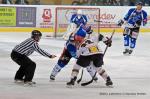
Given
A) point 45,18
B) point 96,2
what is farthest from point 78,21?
point 96,2

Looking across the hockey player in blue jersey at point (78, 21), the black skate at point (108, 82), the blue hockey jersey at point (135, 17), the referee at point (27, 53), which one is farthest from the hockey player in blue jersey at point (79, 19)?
the black skate at point (108, 82)

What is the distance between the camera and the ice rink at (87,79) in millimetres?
9539

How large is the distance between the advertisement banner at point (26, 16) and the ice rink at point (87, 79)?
4.84 meters

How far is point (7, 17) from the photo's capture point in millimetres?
21562

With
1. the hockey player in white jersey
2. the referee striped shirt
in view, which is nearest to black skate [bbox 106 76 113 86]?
the hockey player in white jersey

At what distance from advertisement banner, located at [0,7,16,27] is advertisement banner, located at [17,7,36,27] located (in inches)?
7.1

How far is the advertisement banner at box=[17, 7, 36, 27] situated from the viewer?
21531 mm

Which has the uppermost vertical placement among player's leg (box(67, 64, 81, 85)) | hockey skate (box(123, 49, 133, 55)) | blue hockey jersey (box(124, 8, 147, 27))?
blue hockey jersey (box(124, 8, 147, 27))

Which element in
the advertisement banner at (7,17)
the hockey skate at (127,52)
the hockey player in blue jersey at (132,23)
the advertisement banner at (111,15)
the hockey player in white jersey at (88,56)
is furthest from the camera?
the advertisement banner at (111,15)

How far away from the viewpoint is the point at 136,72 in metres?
12.4

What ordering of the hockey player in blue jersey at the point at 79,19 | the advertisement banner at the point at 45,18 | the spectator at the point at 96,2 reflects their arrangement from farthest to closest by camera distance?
1. the spectator at the point at 96,2
2. the advertisement banner at the point at 45,18
3. the hockey player in blue jersey at the point at 79,19

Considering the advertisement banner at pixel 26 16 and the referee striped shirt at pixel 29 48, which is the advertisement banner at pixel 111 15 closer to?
the advertisement banner at pixel 26 16

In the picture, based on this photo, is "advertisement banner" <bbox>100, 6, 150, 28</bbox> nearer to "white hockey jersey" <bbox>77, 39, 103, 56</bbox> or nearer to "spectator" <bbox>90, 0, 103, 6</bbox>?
"spectator" <bbox>90, 0, 103, 6</bbox>

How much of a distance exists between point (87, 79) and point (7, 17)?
10793 millimetres
